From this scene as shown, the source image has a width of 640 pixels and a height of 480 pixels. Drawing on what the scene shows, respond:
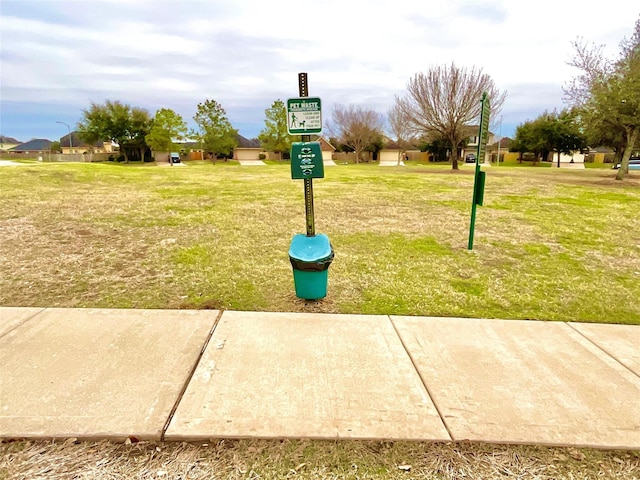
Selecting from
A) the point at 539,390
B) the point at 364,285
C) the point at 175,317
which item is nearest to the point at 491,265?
the point at 364,285

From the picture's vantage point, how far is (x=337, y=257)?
17.9 ft

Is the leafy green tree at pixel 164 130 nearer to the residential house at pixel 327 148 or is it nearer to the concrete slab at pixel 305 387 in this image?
the residential house at pixel 327 148

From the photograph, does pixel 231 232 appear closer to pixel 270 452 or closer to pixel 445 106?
pixel 270 452

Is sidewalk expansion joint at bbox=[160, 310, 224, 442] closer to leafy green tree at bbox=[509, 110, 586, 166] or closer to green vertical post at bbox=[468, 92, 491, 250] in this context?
green vertical post at bbox=[468, 92, 491, 250]

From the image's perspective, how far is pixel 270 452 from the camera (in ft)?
6.33

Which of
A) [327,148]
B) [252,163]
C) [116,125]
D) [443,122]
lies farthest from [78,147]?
[443,122]

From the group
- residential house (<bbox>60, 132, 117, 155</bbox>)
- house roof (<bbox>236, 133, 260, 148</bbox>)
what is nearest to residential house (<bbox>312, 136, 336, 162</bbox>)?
house roof (<bbox>236, 133, 260, 148</bbox>)

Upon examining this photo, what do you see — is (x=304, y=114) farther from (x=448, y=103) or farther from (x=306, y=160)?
(x=448, y=103)

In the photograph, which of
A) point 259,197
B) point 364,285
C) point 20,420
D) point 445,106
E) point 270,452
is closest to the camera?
point 270,452

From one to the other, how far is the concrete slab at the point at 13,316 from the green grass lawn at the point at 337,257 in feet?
0.74

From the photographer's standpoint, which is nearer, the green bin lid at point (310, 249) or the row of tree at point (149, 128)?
the green bin lid at point (310, 249)

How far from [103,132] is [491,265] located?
53054 millimetres

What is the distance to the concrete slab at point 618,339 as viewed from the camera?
2.83 m

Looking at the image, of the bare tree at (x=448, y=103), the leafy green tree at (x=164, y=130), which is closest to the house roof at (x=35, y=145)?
the leafy green tree at (x=164, y=130)
